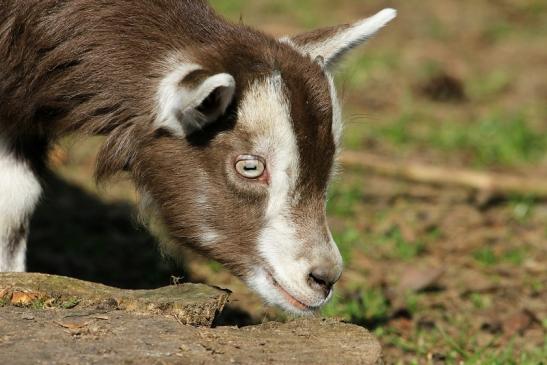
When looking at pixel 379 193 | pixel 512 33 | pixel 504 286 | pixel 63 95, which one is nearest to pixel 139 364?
pixel 63 95

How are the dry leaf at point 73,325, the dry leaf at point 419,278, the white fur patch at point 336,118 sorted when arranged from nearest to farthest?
the dry leaf at point 73,325
the white fur patch at point 336,118
the dry leaf at point 419,278

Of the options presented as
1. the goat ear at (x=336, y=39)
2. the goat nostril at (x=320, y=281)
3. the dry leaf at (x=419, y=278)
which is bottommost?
the dry leaf at (x=419, y=278)

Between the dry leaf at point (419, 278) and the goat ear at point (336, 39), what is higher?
the goat ear at point (336, 39)

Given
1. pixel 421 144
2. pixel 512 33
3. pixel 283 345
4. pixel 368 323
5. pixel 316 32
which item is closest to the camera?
pixel 283 345

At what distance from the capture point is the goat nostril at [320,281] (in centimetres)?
488

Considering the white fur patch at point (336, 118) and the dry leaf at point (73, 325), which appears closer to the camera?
the dry leaf at point (73, 325)

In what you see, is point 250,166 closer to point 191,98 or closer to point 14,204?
point 191,98

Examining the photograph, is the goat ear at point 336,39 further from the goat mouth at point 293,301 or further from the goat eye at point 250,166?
the goat mouth at point 293,301

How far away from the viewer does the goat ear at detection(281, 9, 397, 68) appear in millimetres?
5543

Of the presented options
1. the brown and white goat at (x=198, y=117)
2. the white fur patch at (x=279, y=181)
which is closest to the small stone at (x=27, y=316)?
the brown and white goat at (x=198, y=117)

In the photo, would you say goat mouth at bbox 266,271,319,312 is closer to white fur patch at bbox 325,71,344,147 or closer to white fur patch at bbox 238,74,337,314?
white fur patch at bbox 238,74,337,314

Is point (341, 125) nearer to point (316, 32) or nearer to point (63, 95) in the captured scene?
point (316, 32)

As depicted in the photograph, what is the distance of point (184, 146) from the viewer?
5008mm

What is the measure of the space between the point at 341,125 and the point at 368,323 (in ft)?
5.71
